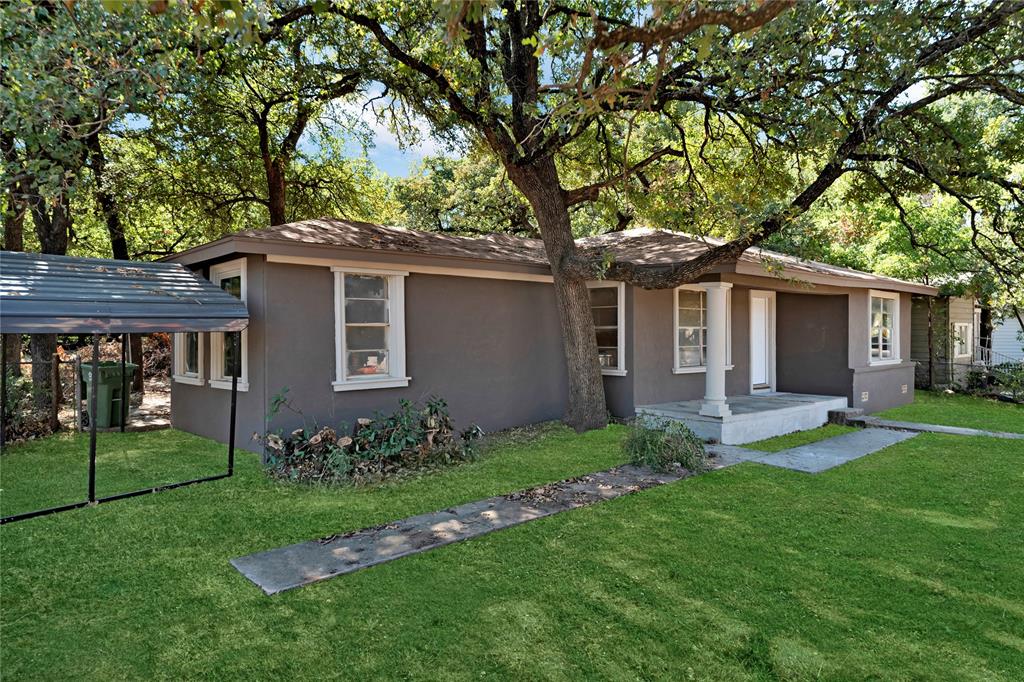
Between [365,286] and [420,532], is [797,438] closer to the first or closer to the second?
[420,532]

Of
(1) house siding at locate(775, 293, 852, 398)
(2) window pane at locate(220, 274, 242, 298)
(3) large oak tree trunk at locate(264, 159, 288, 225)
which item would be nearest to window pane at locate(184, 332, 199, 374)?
(2) window pane at locate(220, 274, 242, 298)

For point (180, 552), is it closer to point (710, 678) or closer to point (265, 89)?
point (710, 678)

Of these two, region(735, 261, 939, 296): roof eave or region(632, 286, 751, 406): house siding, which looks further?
region(632, 286, 751, 406): house siding

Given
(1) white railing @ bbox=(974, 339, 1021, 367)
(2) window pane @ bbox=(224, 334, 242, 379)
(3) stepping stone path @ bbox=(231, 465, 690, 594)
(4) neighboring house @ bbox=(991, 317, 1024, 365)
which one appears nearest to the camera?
(3) stepping stone path @ bbox=(231, 465, 690, 594)

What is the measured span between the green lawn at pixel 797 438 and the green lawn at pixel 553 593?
2.39 m

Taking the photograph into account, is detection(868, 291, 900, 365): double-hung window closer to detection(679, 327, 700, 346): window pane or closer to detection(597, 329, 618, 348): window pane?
detection(679, 327, 700, 346): window pane

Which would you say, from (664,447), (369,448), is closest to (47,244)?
(369,448)

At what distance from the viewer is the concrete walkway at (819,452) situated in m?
7.14

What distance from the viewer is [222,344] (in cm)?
812

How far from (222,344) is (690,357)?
309 inches

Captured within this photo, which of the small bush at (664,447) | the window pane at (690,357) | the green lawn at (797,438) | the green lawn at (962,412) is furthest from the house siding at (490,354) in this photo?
the small bush at (664,447)

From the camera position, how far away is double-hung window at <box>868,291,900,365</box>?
39.7ft

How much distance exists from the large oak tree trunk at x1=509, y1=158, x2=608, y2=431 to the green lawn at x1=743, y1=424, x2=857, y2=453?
234cm

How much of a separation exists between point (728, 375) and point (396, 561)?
841 cm
